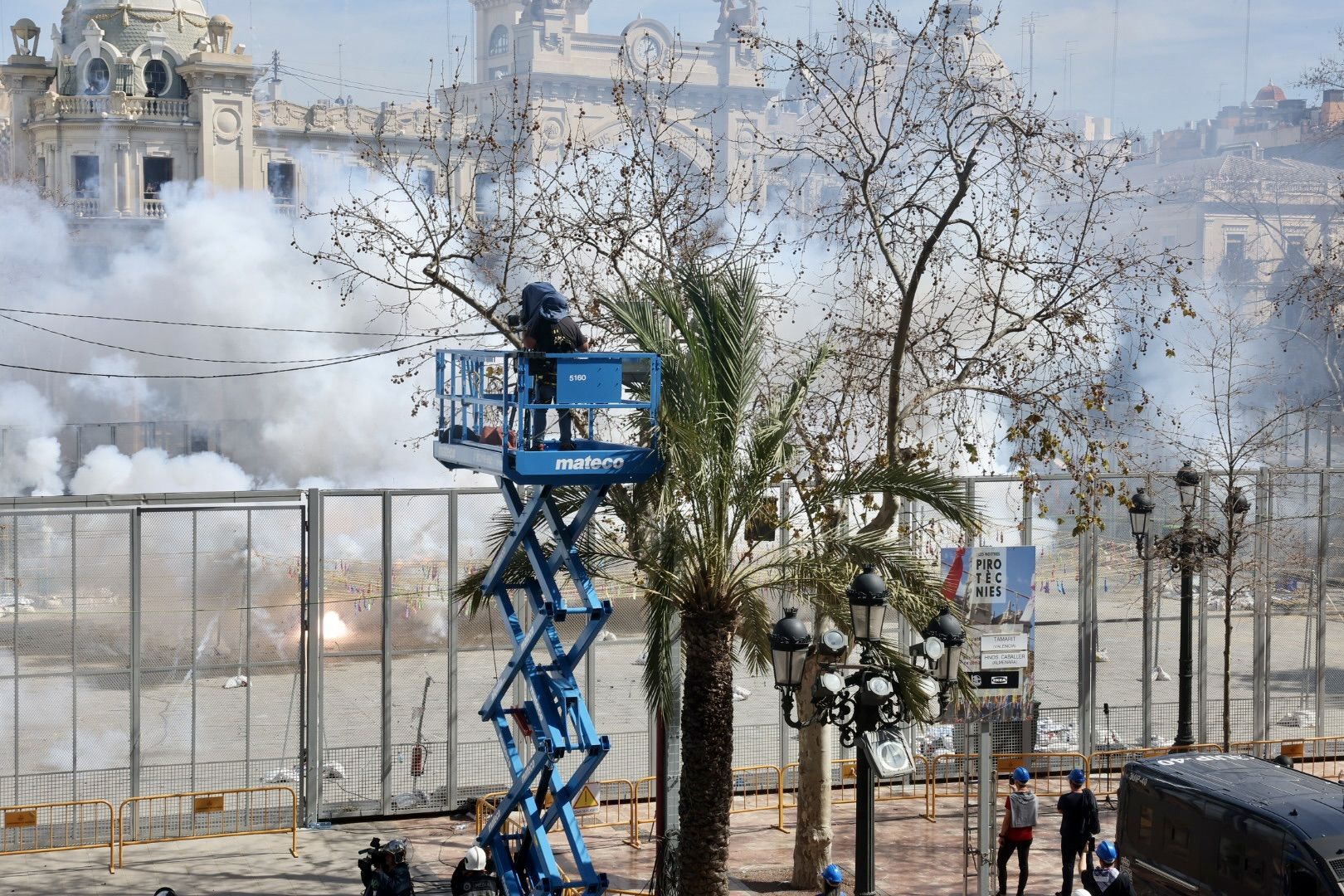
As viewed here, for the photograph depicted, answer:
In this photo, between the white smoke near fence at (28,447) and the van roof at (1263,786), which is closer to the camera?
the van roof at (1263,786)

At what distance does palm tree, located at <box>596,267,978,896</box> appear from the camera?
11.9 metres

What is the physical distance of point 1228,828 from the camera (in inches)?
489

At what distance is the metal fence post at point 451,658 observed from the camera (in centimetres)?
1880

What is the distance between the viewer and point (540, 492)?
12148mm

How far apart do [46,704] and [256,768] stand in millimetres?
2606

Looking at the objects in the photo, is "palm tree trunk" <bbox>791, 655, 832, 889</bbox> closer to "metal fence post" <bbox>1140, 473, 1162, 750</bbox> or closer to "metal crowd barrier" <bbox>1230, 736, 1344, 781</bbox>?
"metal fence post" <bbox>1140, 473, 1162, 750</bbox>

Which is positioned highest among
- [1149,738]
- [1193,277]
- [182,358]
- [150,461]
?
[1193,277]

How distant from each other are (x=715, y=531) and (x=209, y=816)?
9.26 metres

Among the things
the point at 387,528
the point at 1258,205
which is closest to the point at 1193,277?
the point at 1258,205

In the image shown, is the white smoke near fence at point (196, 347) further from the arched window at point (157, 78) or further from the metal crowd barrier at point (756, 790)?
the metal crowd barrier at point (756, 790)

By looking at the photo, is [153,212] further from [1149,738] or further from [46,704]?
[1149,738]

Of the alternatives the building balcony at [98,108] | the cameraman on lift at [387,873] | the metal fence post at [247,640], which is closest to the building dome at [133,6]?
the building balcony at [98,108]

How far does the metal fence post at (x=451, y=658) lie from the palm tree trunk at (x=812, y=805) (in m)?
5.10

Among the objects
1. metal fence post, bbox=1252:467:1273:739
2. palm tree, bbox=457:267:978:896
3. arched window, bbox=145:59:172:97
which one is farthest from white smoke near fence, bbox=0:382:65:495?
palm tree, bbox=457:267:978:896
